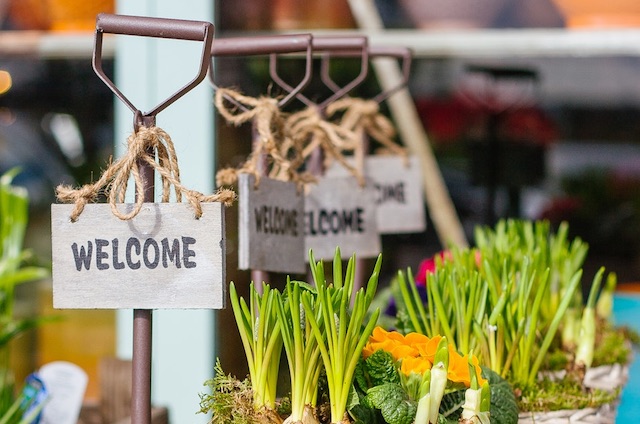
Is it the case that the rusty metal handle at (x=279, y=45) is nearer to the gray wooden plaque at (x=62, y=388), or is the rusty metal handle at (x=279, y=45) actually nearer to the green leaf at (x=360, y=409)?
the green leaf at (x=360, y=409)

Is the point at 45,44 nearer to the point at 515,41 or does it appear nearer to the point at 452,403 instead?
the point at 515,41

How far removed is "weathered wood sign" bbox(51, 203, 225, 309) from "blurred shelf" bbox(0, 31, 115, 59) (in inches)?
65.6

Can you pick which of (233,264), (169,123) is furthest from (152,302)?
(169,123)

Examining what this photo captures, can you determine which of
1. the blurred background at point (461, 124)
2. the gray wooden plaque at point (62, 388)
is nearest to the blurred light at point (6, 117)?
the blurred background at point (461, 124)

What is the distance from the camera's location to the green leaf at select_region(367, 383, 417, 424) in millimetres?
913

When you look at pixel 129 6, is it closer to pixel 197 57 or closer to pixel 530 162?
pixel 197 57

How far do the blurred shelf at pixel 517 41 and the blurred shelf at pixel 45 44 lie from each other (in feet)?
2.50

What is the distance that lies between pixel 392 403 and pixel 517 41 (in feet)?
6.66

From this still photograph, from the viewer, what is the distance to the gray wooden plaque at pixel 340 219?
4.74ft

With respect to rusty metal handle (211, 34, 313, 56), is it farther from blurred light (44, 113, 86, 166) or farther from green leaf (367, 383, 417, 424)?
blurred light (44, 113, 86, 166)

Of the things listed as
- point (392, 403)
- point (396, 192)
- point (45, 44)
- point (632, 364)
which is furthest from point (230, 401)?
point (45, 44)

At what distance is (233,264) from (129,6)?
1.03 metres

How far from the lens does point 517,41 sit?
275cm

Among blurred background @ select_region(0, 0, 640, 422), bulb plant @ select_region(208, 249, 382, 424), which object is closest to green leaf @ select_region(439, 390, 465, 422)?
bulb plant @ select_region(208, 249, 382, 424)
